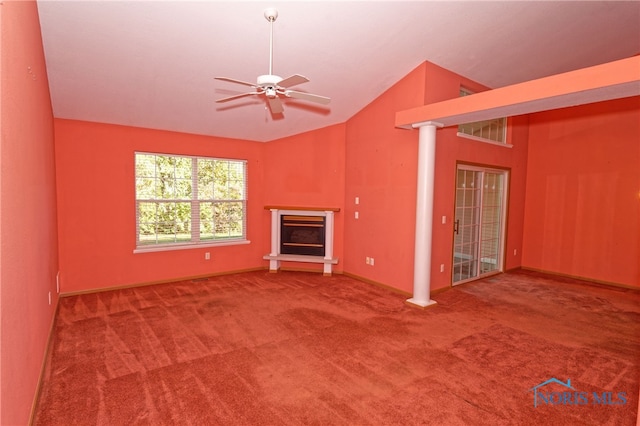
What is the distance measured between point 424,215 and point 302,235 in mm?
2556

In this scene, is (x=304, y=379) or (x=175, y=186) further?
(x=175, y=186)

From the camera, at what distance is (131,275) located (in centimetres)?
→ 516

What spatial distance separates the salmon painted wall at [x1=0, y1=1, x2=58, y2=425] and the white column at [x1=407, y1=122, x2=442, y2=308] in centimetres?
395

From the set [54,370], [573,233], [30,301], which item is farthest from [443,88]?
[54,370]

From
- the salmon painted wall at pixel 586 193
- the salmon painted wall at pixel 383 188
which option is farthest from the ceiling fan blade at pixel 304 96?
the salmon painted wall at pixel 586 193

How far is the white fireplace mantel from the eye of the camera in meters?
6.04

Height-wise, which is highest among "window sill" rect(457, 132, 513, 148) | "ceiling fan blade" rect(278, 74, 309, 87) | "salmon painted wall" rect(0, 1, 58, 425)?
"window sill" rect(457, 132, 513, 148)

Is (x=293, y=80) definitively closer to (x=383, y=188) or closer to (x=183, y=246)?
(x=383, y=188)

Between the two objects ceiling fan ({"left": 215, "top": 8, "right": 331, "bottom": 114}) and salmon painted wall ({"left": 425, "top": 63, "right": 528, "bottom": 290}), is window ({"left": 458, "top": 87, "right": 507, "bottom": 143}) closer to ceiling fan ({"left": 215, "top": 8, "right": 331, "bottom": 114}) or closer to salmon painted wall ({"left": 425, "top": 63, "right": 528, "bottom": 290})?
salmon painted wall ({"left": 425, "top": 63, "right": 528, "bottom": 290})

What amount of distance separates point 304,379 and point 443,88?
426cm

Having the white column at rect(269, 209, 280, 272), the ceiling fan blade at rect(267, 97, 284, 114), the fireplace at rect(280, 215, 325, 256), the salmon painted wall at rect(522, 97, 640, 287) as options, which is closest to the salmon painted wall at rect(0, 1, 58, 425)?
the ceiling fan blade at rect(267, 97, 284, 114)

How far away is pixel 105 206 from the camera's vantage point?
4.91 meters

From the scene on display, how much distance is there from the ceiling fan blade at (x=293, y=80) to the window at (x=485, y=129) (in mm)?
3449

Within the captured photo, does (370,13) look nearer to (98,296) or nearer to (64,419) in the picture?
(64,419)
